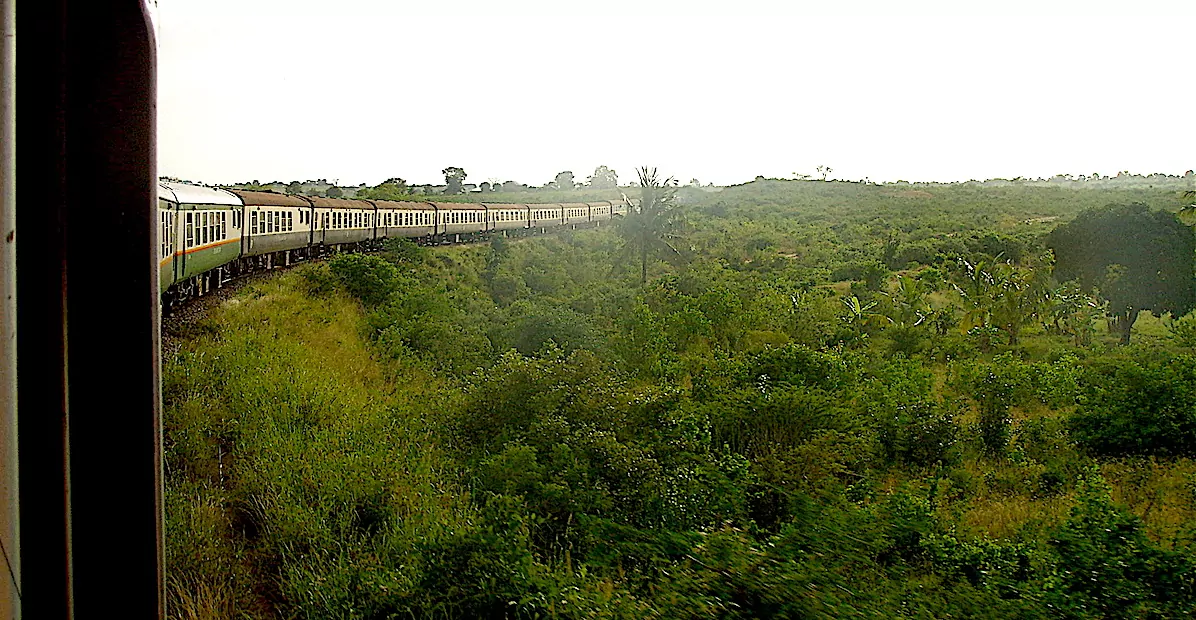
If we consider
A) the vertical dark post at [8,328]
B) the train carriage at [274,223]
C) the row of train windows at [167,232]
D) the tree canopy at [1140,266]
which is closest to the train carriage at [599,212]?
the train carriage at [274,223]

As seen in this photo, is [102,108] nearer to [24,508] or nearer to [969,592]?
[24,508]

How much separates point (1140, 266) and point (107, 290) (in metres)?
22.6

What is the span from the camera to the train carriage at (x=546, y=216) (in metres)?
43.1

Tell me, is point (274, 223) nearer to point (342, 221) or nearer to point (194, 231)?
point (342, 221)

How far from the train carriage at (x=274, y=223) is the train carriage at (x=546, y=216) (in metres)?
19.9

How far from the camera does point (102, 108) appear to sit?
111 cm

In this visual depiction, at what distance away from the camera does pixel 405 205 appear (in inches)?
1244

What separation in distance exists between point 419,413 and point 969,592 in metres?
6.20

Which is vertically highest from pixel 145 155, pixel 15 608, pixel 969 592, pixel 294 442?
pixel 145 155

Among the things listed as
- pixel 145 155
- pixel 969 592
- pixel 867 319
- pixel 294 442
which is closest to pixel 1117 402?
pixel 969 592

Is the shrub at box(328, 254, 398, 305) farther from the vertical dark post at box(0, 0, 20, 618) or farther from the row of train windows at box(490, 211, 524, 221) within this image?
the row of train windows at box(490, 211, 524, 221)

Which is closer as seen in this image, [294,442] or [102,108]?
[102,108]

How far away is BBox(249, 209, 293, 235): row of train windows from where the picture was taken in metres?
18.7

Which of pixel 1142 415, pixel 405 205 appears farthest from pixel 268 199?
pixel 1142 415
